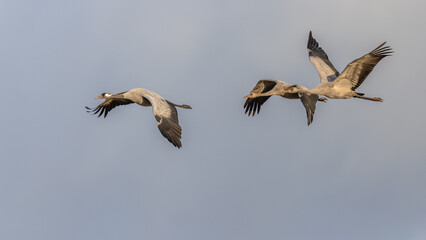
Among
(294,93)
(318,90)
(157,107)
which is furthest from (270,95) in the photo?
(157,107)

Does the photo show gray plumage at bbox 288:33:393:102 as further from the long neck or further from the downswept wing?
the downswept wing

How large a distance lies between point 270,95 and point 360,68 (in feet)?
20.0

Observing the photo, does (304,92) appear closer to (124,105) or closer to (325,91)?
(325,91)

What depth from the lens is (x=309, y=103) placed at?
98.6ft

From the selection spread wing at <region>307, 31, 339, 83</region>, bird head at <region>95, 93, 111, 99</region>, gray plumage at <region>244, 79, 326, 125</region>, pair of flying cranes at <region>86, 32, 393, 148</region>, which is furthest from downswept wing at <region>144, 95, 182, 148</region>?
spread wing at <region>307, 31, 339, 83</region>

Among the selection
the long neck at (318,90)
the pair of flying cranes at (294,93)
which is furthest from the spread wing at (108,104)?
the long neck at (318,90)

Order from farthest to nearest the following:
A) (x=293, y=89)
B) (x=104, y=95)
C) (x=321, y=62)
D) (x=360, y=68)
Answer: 1. (x=321, y=62)
2. (x=104, y=95)
3. (x=293, y=89)
4. (x=360, y=68)

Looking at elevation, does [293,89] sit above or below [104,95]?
above

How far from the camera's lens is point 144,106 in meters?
30.4

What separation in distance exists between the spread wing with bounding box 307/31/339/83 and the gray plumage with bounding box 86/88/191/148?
19.8 ft

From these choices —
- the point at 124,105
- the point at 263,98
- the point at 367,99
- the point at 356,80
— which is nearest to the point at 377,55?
the point at 356,80

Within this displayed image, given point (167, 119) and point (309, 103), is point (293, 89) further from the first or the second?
point (167, 119)

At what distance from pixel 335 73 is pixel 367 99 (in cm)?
272

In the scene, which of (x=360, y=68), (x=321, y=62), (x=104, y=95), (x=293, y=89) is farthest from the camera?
(x=321, y=62)
